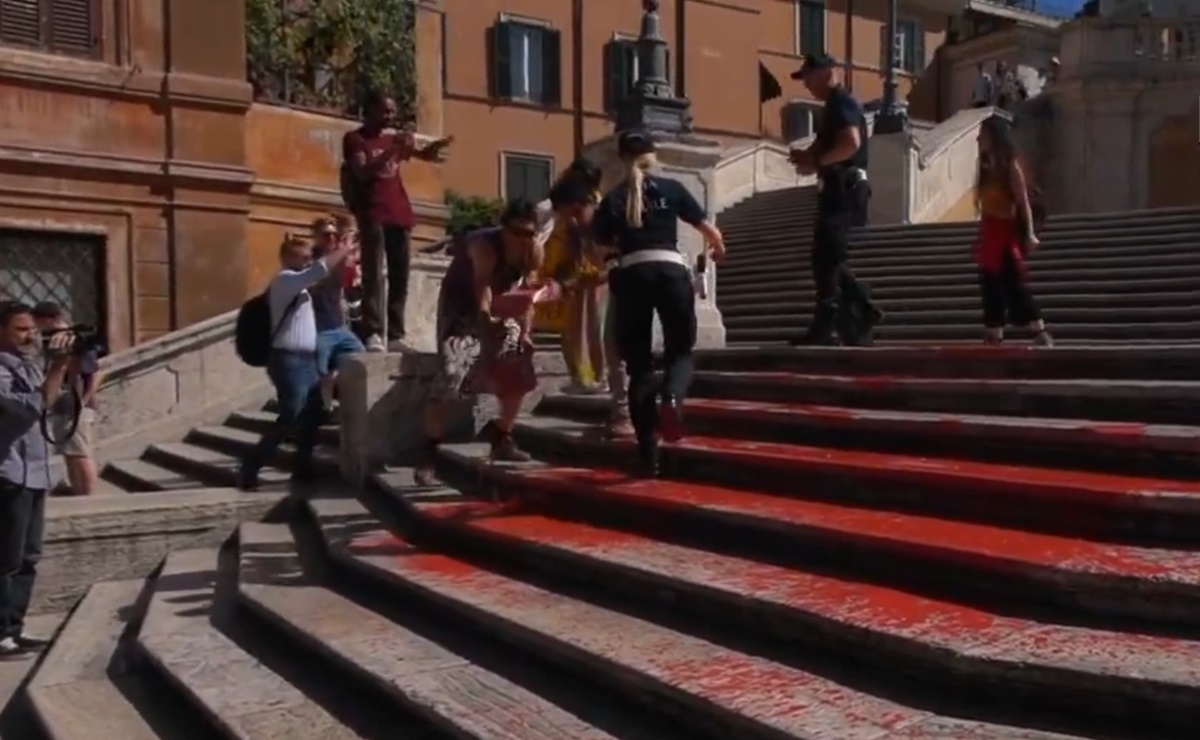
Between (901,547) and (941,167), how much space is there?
50.8 feet

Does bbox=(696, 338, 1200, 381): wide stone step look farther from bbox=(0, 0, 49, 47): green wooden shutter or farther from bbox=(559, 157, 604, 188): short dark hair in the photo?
bbox=(0, 0, 49, 47): green wooden shutter

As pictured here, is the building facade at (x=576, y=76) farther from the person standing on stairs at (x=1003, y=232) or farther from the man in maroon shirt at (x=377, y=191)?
the person standing on stairs at (x=1003, y=232)

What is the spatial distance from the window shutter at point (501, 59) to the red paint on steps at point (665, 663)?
25403mm

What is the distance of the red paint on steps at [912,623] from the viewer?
3193 mm

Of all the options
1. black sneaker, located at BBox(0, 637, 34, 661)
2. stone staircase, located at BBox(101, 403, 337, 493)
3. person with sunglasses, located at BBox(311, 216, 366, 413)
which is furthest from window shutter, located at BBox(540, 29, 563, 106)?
black sneaker, located at BBox(0, 637, 34, 661)

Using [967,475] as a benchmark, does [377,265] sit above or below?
above

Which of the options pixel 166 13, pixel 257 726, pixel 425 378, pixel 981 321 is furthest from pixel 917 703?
pixel 166 13

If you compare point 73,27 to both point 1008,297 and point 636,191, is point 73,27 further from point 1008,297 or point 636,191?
point 1008,297

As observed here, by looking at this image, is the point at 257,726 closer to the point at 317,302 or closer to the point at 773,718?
the point at 773,718

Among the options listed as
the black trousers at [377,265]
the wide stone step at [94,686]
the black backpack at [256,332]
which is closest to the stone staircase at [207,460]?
the black backpack at [256,332]

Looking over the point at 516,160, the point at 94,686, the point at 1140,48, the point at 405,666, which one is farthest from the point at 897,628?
the point at 516,160

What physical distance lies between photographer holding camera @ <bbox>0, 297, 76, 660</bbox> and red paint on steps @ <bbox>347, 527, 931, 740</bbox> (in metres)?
A: 2.07

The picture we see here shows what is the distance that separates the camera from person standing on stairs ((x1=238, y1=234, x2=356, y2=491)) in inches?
297

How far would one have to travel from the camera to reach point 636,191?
18.6 ft
